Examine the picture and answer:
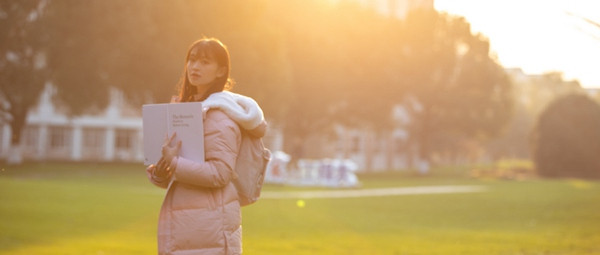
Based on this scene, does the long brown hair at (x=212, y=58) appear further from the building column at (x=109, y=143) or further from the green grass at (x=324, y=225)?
the building column at (x=109, y=143)

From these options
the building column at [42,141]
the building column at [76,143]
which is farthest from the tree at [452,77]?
the building column at [42,141]

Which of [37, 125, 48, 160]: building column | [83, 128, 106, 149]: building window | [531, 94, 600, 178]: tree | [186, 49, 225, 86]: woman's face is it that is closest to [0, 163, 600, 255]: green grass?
[186, 49, 225, 86]: woman's face

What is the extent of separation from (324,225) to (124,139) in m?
56.6

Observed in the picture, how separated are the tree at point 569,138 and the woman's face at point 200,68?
178ft

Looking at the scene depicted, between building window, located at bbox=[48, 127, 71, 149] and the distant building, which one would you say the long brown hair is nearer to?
the distant building

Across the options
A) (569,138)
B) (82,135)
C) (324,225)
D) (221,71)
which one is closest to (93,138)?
(82,135)

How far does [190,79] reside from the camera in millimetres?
3883

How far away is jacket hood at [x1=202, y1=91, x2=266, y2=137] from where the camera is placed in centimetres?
374

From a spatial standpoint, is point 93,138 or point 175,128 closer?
point 175,128

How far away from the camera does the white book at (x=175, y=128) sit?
367cm

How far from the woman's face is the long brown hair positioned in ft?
0.06

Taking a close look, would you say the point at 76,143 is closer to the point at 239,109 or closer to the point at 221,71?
the point at 221,71

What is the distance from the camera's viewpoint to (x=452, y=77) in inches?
2221

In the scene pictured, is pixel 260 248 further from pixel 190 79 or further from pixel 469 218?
pixel 469 218
